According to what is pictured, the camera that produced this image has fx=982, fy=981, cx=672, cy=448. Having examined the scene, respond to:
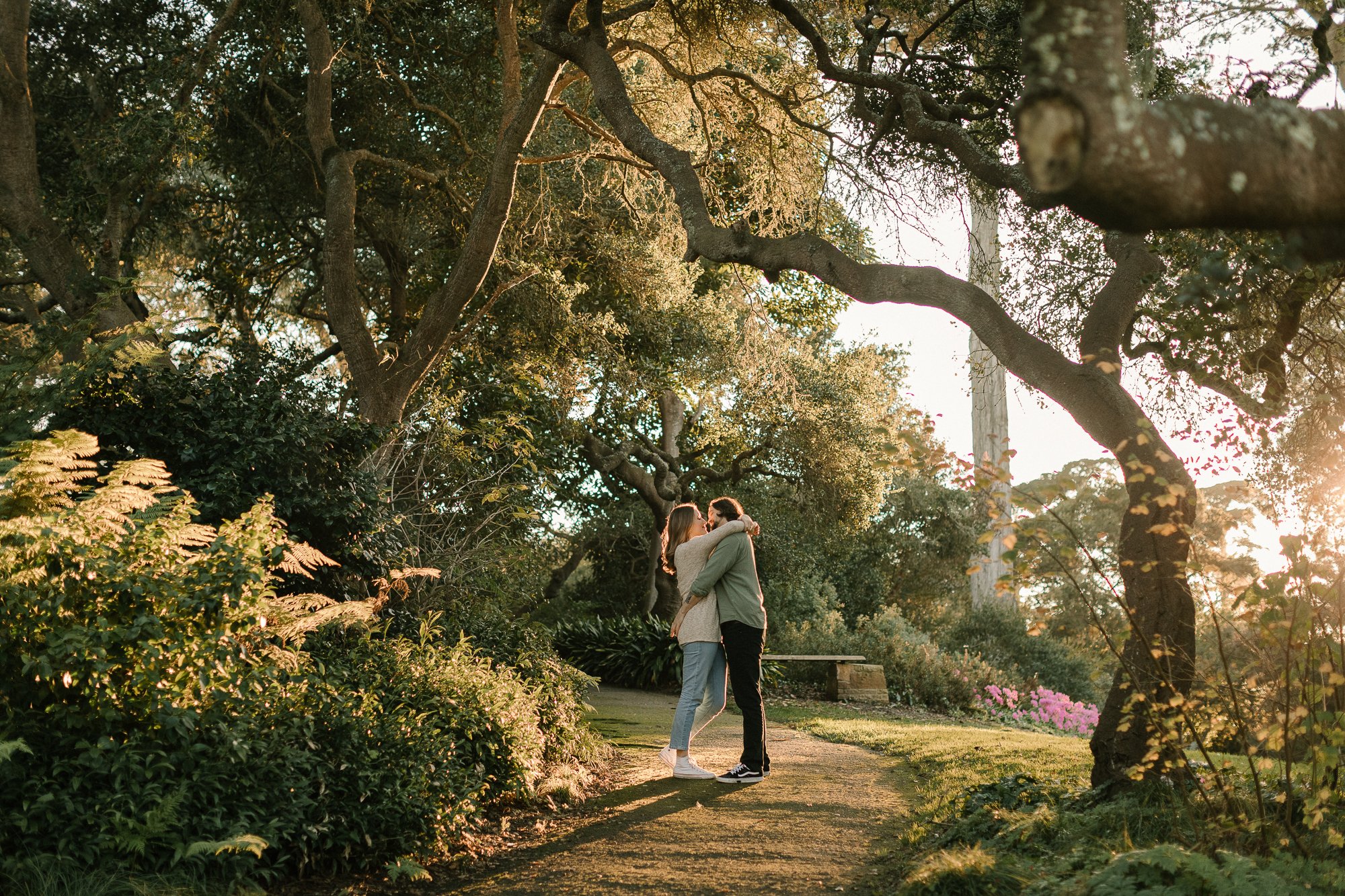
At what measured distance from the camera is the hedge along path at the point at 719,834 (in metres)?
4.72

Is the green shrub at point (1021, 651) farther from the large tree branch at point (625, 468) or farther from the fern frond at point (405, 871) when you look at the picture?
the fern frond at point (405, 871)

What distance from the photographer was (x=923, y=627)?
2858 centimetres

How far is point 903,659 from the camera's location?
18219 mm

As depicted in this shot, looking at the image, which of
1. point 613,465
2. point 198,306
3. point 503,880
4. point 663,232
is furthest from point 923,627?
point 503,880

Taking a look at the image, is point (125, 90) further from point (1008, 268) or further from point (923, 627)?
point (923, 627)

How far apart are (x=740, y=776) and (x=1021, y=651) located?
18.7m

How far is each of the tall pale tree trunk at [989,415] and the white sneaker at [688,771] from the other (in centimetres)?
260

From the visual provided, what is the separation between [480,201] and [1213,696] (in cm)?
902

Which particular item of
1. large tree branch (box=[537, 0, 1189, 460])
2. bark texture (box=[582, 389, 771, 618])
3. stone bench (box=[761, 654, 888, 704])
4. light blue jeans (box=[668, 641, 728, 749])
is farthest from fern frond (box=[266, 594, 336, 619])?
bark texture (box=[582, 389, 771, 618])

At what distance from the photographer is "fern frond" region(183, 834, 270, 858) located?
3.85m

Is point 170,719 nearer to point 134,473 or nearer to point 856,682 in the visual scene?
point 134,473

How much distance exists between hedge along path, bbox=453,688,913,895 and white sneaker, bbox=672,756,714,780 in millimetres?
59

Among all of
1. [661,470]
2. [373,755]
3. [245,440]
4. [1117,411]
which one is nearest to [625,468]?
[661,470]

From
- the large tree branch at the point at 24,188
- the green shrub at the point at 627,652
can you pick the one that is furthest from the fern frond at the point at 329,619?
the green shrub at the point at 627,652
